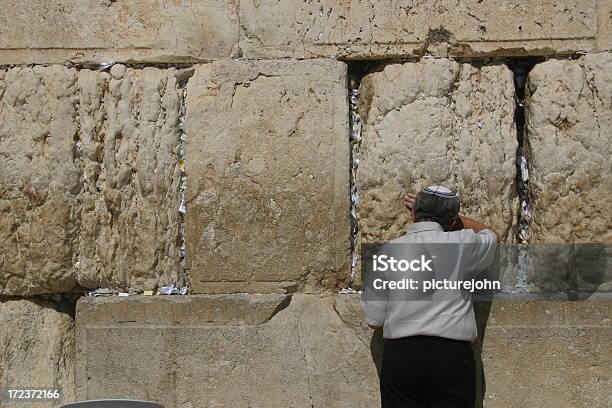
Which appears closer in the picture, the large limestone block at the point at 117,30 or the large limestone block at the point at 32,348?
the large limestone block at the point at 117,30

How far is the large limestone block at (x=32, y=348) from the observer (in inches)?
192

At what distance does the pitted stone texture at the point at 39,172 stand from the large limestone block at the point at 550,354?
7.03 ft

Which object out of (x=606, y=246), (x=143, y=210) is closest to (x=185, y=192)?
(x=143, y=210)

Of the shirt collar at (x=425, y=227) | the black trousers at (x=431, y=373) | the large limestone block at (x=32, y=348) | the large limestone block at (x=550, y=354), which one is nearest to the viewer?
the black trousers at (x=431, y=373)

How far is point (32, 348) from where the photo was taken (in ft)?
16.0

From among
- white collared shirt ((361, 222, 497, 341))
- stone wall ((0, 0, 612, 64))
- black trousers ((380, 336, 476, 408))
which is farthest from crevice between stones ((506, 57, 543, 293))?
black trousers ((380, 336, 476, 408))

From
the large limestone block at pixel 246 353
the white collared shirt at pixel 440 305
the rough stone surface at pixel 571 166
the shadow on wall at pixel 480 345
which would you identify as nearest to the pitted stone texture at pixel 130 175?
the large limestone block at pixel 246 353

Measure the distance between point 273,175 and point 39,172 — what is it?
116 centimetres

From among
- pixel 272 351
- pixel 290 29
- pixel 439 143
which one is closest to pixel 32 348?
pixel 272 351

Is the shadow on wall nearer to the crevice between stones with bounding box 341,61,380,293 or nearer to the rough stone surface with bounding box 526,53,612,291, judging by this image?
the rough stone surface with bounding box 526,53,612,291

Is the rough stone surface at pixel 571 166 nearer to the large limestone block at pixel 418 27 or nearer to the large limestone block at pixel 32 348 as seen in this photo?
the large limestone block at pixel 418 27

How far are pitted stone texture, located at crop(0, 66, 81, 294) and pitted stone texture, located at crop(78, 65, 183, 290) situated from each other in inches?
2.7

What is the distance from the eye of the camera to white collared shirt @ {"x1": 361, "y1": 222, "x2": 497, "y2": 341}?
414 cm

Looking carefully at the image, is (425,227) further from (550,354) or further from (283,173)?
(550,354)
